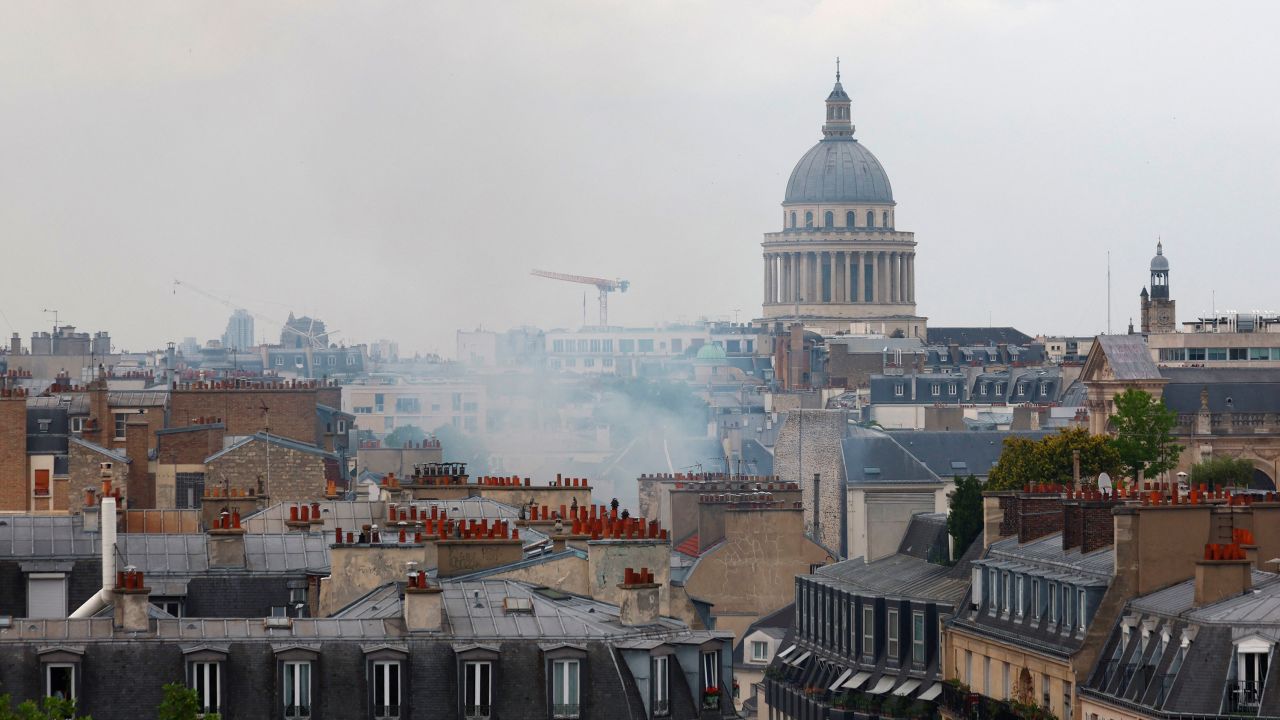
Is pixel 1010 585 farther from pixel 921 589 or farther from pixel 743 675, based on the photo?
pixel 743 675

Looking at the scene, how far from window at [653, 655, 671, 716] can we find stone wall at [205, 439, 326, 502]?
34.2 metres

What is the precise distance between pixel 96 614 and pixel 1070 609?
54.0ft

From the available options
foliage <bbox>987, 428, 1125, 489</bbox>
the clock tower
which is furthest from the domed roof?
foliage <bbox>987, 428, 1125, 489</bbox>

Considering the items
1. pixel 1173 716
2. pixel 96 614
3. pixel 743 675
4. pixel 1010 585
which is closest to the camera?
pixel 96 614

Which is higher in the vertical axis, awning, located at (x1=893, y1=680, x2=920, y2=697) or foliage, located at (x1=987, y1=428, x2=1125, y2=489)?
foliage, located at (x1=987, y1=428, x2=1125, y2=489)

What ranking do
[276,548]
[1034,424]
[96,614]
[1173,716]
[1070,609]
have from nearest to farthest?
[96,614] → [1173,716] → [276,548] → [1070,609] → [1034,424]

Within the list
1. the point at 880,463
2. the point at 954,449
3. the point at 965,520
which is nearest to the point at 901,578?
the point at 965,520

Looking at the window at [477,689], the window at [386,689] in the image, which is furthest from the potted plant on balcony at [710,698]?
the window at [386,689]

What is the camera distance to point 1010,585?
54.9 m

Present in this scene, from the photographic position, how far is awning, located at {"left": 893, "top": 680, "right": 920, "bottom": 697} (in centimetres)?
5775

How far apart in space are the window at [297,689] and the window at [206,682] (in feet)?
2.25

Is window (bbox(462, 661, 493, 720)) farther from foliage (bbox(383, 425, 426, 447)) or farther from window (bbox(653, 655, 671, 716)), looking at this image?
foliage (bbox(383, 425, 426, 447))

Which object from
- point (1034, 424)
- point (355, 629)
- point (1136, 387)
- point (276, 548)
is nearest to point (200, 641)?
point (355, 629)

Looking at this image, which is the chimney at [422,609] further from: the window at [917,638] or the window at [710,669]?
the window at [917,638]
